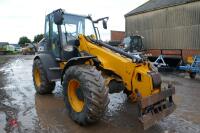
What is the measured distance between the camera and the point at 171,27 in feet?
67.2

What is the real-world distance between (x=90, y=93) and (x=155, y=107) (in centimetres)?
128

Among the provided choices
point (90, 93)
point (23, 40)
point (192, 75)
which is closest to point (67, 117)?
point (90, 93)

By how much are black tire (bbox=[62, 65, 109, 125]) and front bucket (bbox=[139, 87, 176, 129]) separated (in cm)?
74

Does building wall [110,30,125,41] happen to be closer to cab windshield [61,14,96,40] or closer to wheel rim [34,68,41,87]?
wheel rim [34,68,41,87]

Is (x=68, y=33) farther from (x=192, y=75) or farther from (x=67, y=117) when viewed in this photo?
(x=192, y=75)

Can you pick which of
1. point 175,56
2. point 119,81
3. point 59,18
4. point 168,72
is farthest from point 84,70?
point 175,56

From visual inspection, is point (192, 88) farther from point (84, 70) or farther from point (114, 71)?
point (84, 70)

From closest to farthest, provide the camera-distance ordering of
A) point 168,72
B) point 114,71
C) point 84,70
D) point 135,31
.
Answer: point 84,70, point 114,71, point 168,72, point 135,31

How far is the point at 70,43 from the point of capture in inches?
297

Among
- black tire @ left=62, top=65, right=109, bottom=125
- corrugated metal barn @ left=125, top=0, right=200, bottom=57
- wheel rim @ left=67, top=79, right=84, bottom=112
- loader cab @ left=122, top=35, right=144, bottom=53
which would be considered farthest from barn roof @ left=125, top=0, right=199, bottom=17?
black tire @ left=62, top=65, right=109, bottom=125

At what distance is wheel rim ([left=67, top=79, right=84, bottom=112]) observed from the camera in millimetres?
6125

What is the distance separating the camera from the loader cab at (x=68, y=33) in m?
7.45

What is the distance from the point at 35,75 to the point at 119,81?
4.18 m

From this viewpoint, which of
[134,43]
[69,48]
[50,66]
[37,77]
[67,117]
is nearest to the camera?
[67,117]
